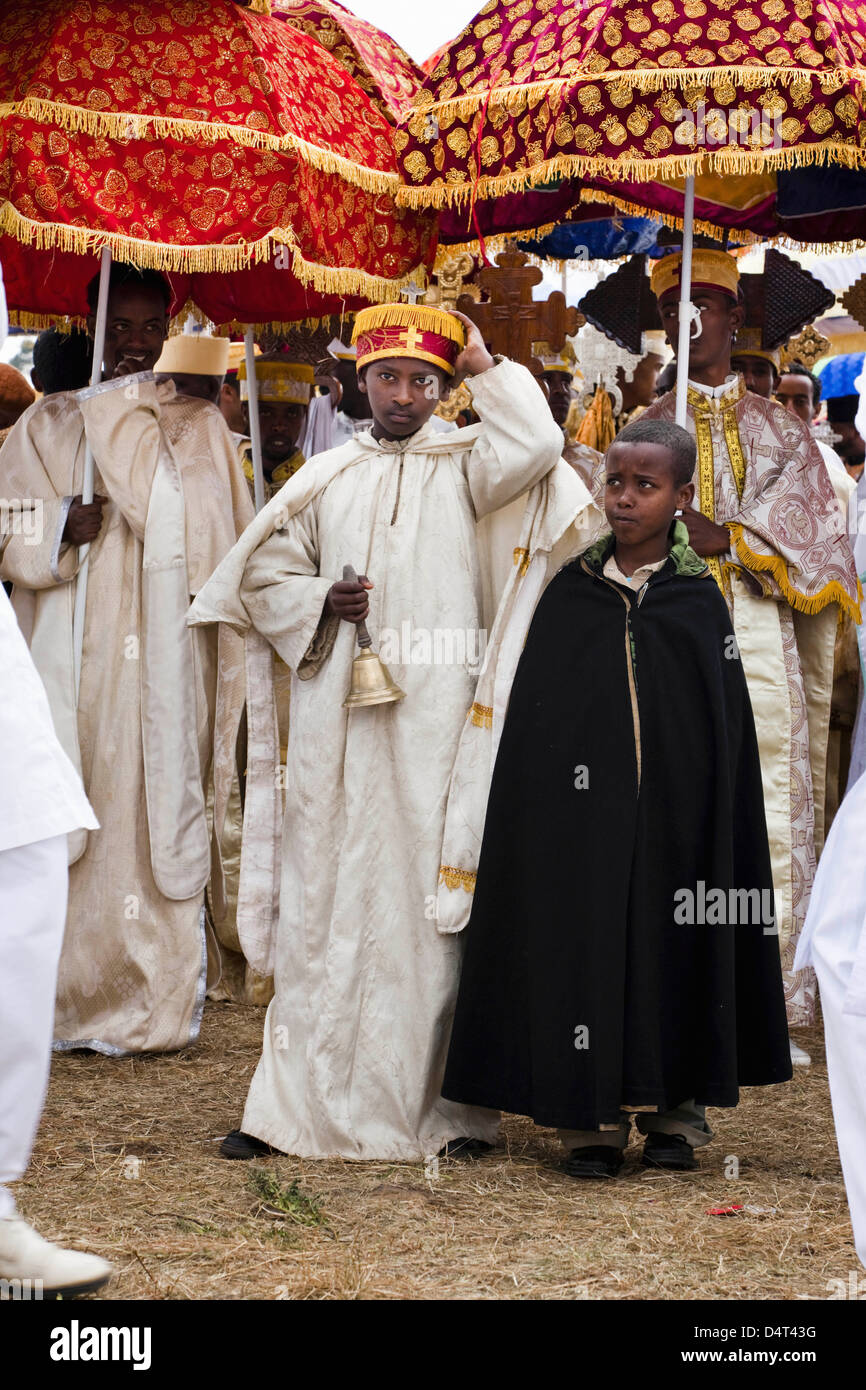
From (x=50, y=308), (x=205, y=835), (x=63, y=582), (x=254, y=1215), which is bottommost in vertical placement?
(x=254, y=1215)

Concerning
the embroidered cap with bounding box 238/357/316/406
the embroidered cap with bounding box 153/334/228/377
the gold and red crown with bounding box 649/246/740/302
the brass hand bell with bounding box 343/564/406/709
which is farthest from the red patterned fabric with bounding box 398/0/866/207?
the embroidered cap with bounding box 238/357/316/406

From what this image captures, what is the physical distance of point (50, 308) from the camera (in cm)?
743

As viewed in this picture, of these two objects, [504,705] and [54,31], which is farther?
[54,31]

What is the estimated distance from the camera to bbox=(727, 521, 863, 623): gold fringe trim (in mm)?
6418

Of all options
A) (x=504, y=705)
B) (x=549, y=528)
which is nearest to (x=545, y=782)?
(x=504, y=705)

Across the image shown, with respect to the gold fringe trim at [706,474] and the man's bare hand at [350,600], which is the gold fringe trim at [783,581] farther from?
the man's bare hand at [350,600]

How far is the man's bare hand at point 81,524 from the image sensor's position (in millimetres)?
6465

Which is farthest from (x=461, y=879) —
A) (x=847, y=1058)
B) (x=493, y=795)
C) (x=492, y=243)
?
(x=492, y=243)

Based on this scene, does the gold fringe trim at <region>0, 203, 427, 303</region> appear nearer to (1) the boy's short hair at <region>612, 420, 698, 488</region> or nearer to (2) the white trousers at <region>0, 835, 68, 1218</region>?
(1) the boy's short hair at <region>612, 420, 698, 488</region>

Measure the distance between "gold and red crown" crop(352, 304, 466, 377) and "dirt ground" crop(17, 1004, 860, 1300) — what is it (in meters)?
2.31

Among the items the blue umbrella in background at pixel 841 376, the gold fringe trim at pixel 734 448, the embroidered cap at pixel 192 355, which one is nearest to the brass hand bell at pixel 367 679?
the gold fringe trim at pixel 734 448

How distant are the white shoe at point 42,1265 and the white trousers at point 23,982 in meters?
0.05

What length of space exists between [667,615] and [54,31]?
9.56 ft

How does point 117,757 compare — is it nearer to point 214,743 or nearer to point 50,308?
point 214,743
